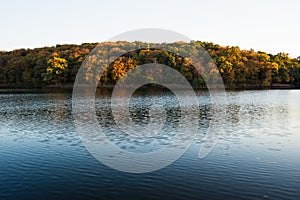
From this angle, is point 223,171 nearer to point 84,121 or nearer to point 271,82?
point 84,121

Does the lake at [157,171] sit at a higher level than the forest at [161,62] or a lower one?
lower

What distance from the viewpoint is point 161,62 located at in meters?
128

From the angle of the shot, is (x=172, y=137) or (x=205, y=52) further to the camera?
(x=205, y=52)

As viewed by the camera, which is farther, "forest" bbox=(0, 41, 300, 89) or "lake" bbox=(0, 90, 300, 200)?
"forest" bbox=(0, 41, 300, 89)

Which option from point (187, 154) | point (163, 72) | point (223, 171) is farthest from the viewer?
A: point (163, 72)

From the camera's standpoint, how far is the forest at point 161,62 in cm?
12544

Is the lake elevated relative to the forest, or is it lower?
lower

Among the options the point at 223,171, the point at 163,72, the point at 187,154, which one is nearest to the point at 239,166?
the point at 223,171

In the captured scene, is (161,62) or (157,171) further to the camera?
(161,62)

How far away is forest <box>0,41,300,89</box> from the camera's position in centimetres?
12544

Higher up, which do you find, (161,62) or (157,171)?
(161,62)

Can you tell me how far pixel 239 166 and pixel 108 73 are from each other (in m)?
114

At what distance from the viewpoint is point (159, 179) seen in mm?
16016

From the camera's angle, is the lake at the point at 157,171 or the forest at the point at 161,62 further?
the forest at the point at 161,62
